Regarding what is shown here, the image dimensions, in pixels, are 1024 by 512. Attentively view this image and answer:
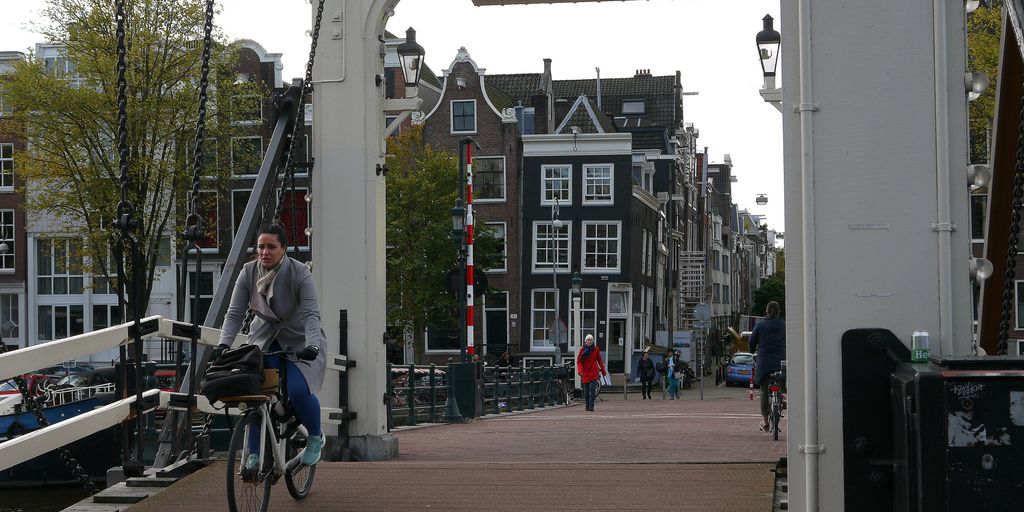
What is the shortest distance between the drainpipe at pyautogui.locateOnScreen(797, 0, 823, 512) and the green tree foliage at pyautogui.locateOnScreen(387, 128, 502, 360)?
35.2 m

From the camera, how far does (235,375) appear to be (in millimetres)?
5441

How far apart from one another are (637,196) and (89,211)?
2379cm

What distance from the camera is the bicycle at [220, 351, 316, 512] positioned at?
18.3 feet

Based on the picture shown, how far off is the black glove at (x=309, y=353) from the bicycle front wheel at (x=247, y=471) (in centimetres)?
34

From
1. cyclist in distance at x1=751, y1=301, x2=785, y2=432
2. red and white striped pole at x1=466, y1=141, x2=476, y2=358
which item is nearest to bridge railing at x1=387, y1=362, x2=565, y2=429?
red and white striped pole at x1=466, y1=141, x2=476, y2=358

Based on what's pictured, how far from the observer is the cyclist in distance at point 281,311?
6.05 meters

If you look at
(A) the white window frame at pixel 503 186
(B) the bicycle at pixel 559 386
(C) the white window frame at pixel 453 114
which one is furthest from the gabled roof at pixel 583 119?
(B) the bicycle at pixel 559 386

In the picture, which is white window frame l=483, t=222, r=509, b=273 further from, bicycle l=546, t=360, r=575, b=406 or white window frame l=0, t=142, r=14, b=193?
white window frame l=0, t=142, r=14, b=193

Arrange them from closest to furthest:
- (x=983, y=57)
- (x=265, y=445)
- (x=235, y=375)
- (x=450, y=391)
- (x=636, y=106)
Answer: (x=235, y=375) < (x=265, y=445) < (x=450, y=391) < (x=983, y=57) < (x=636, y=106)

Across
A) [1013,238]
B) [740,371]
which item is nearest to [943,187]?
[1013,238]

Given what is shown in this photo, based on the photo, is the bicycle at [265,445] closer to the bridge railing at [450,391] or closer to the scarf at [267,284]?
the scarf at [267,284]

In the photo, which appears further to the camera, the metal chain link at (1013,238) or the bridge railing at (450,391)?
the bridge railing at (450,391)

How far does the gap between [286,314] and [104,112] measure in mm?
24822

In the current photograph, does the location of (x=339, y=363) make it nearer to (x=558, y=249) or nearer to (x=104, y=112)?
(x=104, y=112)
